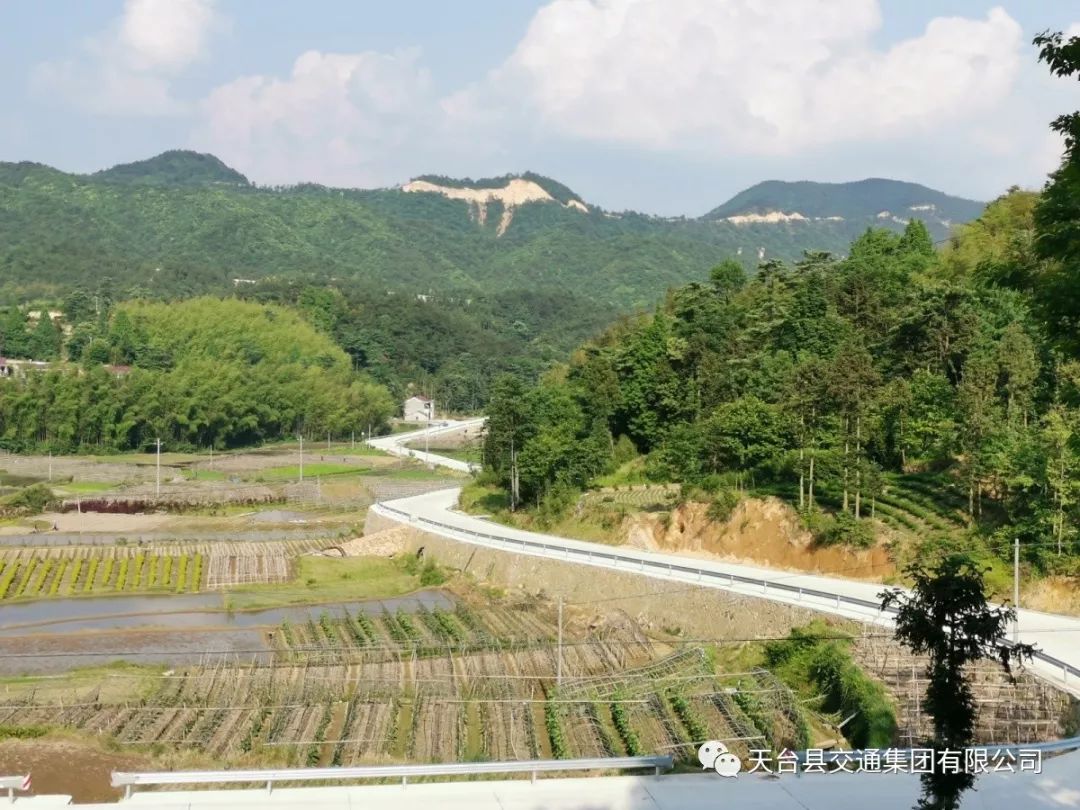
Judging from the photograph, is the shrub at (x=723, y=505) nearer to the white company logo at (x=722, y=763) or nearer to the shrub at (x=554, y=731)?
the shrub at (x=554, y=731)

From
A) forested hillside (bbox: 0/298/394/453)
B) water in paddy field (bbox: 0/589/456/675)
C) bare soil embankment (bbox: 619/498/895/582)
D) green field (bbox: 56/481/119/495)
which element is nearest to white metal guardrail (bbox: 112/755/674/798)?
water in paddy field (bbox: 0/589/456/675)

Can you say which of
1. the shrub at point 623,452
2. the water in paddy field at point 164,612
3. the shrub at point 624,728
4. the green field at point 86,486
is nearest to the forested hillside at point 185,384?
the green field at point 86,486

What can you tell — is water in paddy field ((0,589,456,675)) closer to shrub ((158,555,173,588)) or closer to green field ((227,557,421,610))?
green field ((227,557,421,610))

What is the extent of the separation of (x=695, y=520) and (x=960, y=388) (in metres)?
8.08

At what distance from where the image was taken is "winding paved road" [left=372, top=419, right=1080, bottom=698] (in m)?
19.8

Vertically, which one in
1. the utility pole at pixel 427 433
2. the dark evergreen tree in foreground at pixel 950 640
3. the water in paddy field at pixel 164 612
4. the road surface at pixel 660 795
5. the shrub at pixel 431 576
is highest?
the dark evergreen tree in foreground at pixel 950 640

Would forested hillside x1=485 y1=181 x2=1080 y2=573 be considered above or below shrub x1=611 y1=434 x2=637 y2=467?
above

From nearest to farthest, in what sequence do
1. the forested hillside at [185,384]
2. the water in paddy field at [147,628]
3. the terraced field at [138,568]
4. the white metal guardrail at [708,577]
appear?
1. the white metal guardrail at [708,577]
2. the water in paddy field at [147,628]
3. the terraced field at [138,568]
4. the forested hillside at [185,384]

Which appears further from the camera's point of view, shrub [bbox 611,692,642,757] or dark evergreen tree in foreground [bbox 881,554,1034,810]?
shrub [bbox 611,692,642,757]

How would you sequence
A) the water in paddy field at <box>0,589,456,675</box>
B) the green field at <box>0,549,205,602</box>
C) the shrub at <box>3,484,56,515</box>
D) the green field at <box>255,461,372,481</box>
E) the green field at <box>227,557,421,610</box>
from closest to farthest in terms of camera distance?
the water in paddy field at <box>0,589,456,675</box> → the green field at <box>227,557,421,610</box> → the green field at <box>0,549,205,602</box> → the shrub at <box>3,484,56,515</box> → the green field at <box>255,461,372,481</box>

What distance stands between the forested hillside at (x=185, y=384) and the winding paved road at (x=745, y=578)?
40.1 m

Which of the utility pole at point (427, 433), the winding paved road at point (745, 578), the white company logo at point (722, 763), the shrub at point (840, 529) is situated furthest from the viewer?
the utility pole at point (427, 433)

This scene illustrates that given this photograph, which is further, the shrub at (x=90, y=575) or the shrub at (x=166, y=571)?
the shrub at (x=166, y=571)

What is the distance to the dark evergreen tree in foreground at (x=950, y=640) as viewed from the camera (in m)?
8.93
